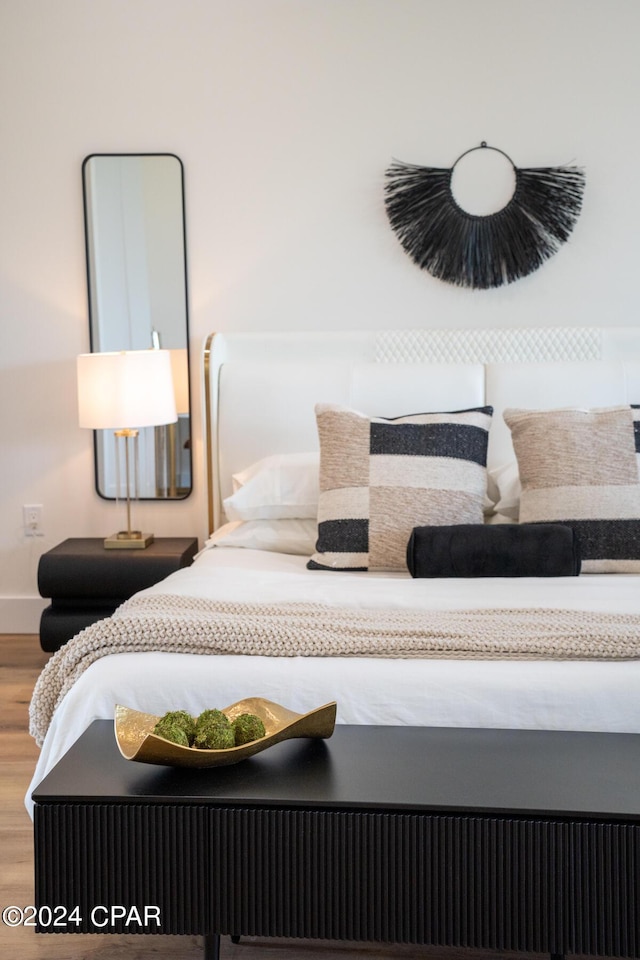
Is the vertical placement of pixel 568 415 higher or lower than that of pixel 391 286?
lower

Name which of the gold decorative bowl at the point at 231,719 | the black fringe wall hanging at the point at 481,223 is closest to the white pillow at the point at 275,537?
the black fringe wall hanging at the point at 481,223

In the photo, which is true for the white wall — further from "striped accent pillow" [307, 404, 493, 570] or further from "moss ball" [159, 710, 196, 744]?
"moss ball" [159, 710, 196, 744]

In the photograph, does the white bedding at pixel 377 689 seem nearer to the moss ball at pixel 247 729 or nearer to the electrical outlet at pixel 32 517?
the moss ball at pixel 247 729

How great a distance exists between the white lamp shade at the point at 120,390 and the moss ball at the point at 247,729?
1994 millimetres

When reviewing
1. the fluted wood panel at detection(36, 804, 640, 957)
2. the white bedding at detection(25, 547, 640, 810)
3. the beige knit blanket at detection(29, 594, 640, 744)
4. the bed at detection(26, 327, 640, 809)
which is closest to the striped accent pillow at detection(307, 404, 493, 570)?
the bed at detection(26, 327, 640, 809)

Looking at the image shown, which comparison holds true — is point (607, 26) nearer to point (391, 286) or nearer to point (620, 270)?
point (620, 270)

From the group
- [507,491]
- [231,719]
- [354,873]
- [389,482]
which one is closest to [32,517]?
[389,482]

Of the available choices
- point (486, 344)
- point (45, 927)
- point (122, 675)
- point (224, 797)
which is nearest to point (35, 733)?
point (122, 675)

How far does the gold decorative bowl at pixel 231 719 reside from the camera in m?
1.36

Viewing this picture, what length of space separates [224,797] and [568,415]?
173 centimetres

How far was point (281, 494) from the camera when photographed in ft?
9.82

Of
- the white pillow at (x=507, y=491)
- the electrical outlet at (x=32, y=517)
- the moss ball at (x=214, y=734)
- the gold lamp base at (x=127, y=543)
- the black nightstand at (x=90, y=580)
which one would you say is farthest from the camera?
the electrical outlet at (x=32, y=517)

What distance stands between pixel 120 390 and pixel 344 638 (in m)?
1.77

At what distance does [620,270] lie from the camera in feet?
11.6
